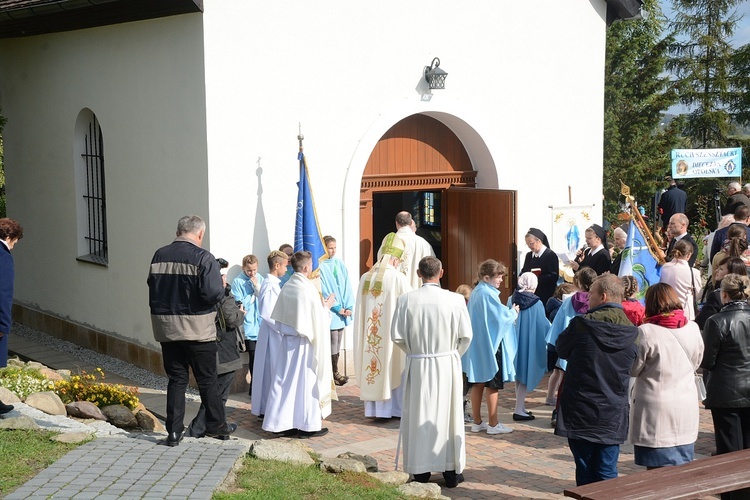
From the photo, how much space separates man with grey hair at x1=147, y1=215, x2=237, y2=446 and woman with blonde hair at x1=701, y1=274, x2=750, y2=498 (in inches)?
142

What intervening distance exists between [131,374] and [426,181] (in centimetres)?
438

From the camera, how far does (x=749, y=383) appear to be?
691cm

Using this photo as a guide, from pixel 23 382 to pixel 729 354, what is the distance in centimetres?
616

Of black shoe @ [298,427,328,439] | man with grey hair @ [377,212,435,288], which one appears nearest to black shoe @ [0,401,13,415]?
black shoe @ [298,427,328,439]

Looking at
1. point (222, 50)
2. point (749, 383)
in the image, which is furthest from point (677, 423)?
point (222, 50)

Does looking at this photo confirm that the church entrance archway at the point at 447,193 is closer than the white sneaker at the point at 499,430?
No

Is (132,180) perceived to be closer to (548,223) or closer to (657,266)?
(548,223)

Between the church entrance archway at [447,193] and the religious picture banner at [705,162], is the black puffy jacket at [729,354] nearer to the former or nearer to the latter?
the church entrance archway at [447,193]

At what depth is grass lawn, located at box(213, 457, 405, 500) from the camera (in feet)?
19.8

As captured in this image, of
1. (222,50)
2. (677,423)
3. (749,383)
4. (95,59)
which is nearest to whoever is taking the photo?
(677,423)

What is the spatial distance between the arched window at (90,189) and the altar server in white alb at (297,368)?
185 inches

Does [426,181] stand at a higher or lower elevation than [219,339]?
higher

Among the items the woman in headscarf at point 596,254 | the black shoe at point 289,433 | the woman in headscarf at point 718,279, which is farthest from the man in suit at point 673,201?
the black shoe at point 289,433

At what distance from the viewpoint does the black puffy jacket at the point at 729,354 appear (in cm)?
684
